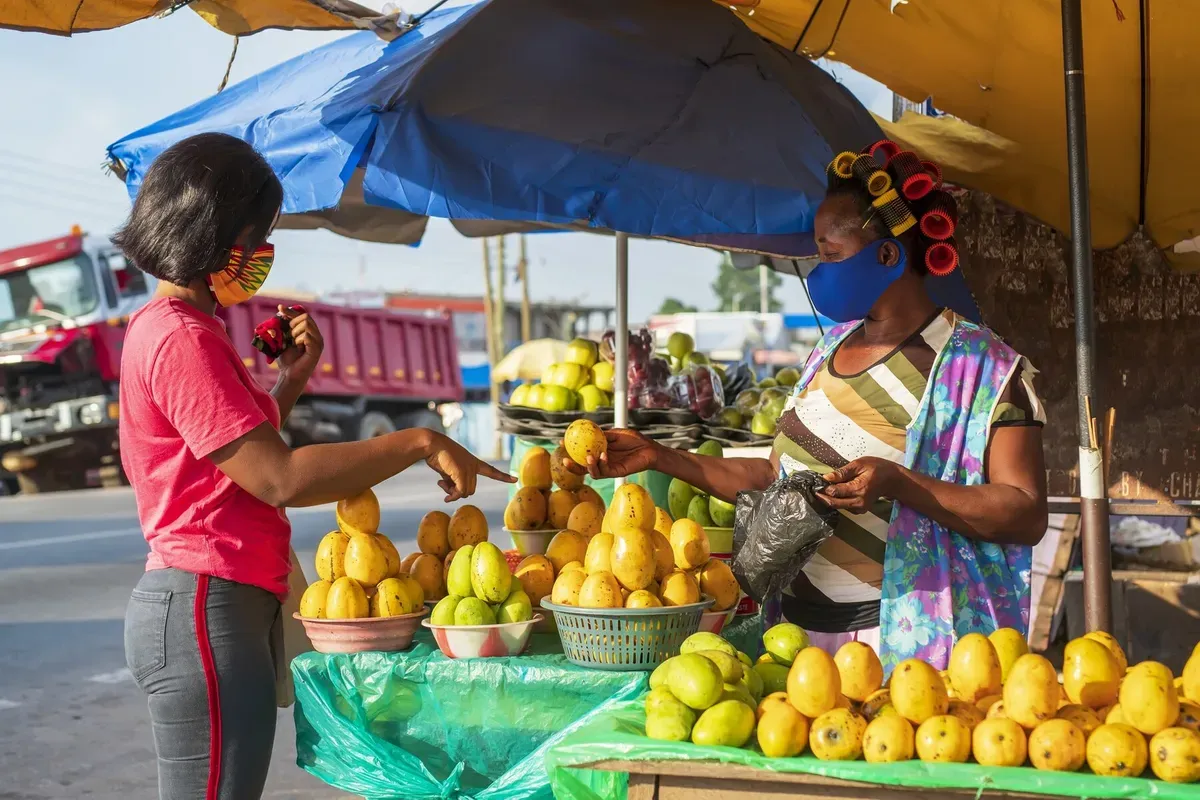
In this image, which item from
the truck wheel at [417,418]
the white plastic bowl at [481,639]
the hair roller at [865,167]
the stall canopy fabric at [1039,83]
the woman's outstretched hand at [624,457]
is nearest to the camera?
the hair roller at [865,167]

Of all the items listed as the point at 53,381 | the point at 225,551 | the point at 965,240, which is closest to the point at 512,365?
the point at 53,381

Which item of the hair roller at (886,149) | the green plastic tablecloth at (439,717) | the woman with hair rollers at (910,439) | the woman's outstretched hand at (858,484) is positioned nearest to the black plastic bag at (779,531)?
the woman's outstretched hand at (858,484)

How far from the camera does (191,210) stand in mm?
2217

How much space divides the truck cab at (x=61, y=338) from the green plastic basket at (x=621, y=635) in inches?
597

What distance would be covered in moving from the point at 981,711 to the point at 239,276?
1.70 meters

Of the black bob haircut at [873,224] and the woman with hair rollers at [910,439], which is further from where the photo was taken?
the black bob haircut at [873,224]

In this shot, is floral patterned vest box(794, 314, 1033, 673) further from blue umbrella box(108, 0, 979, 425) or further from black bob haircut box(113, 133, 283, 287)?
black bob haircut box(113, 133, 283, 287)

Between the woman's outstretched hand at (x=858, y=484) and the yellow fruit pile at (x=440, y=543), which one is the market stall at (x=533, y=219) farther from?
the woman's outstretched hand at (x=858, y=484)

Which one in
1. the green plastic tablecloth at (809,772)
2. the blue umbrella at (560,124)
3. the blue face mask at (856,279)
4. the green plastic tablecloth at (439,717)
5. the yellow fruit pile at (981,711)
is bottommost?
the green plastic tablecloth at (439,717)

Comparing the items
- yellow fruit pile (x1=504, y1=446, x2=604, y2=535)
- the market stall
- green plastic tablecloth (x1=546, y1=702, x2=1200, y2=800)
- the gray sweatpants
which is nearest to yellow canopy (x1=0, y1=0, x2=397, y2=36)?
the market stall

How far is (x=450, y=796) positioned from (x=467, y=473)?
942 mm

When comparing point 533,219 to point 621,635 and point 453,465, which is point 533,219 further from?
point 621,635

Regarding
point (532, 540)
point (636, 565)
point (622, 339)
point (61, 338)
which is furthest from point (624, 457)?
point (61, 338)

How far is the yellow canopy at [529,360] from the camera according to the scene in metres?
22.2
